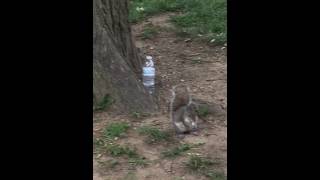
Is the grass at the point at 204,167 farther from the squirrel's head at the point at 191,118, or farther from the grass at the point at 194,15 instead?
the grass at the point at 194,15

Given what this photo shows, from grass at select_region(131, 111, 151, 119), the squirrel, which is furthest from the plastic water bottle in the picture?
the squirrel

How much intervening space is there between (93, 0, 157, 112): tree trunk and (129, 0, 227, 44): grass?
6.85 feet

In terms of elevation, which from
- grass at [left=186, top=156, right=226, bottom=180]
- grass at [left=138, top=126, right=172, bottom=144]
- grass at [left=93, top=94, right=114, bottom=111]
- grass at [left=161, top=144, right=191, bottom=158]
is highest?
grass at [left=93, top=94, right=114, bottom=111]

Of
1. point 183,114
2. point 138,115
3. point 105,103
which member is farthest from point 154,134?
point 105,103

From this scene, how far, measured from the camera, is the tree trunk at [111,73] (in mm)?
5410

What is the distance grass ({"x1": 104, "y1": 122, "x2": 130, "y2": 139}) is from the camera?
5.03 metres

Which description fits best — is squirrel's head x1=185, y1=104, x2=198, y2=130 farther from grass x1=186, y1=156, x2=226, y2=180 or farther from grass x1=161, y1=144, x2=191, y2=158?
grass x1=186, y1=156, x2=226, y2=180

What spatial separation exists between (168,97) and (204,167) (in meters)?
1.50

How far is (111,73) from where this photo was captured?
5.45m

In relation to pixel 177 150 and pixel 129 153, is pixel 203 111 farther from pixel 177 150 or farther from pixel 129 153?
pixel 129 153

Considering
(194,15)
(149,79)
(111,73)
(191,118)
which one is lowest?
(191,118)

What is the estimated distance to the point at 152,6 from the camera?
28.7 ft
